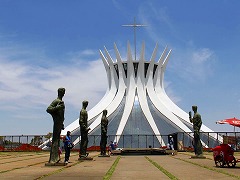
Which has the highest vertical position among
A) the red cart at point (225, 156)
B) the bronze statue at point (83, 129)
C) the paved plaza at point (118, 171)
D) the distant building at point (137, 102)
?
the distant building at point (137, 102)

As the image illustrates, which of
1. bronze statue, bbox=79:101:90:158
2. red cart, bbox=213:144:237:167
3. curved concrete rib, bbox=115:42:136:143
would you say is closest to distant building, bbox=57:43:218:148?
curved concrete rib, bbox=115:42:136:143

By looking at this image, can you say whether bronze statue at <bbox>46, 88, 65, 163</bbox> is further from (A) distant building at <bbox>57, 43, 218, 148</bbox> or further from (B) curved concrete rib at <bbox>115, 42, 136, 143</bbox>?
(B) curved concrete rib at <bbox>115, 42, 136, 143</bbox>

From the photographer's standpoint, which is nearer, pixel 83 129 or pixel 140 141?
pixel 83 129

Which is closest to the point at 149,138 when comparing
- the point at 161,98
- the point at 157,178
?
the point at 161,98

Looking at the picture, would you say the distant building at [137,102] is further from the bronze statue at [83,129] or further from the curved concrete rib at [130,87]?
the bronze statue at [83,129]

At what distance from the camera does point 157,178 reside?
301 inches

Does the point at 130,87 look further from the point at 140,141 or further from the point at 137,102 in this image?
the point at 140,141

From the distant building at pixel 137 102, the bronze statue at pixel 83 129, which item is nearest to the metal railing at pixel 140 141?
the distant building at pixel 137 102

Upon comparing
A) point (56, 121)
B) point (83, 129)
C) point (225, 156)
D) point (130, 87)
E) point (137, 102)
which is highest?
point (130, 87)

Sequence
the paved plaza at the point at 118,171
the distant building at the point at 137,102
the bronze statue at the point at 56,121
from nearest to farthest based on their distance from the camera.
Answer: the paved plaza at the point at 118,171, the bronze statue at the point at 56,121, the distant building at the point at 137,102

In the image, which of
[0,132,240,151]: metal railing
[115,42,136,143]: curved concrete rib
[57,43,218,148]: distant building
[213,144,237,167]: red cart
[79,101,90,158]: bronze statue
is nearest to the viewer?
[213,144,237,167]: red cart

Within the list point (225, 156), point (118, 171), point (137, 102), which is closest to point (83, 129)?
point (118, 171)

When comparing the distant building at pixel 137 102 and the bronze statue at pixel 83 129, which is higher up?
the distant building at pixel 137 102

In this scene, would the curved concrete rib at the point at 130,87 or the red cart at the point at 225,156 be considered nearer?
the red cart at the point at 225,156
